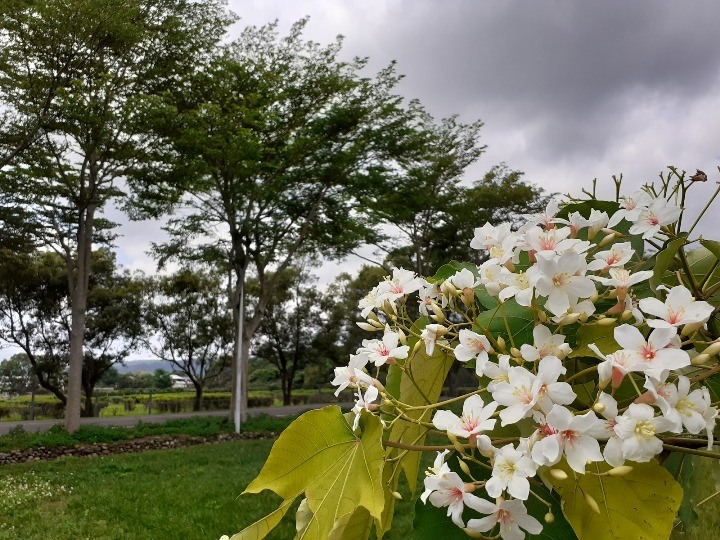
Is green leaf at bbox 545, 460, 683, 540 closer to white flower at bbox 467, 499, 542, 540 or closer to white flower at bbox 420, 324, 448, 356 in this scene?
white flower at bbox 467, 499, 542, 540

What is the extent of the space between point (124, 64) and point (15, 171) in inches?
138

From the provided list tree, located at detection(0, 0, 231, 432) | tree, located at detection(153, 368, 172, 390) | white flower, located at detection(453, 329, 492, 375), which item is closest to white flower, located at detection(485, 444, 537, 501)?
white flower, located at detection(453, 329, 492, 375)

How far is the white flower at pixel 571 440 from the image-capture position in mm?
444

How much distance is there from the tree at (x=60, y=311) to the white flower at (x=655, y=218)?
21491mm

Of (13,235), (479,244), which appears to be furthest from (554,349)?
(13,235)

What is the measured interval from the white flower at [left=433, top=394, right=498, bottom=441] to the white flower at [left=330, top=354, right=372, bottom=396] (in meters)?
0.10

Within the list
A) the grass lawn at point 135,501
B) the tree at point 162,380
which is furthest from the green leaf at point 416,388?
the tree at point 162,380

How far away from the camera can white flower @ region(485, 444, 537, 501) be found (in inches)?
17.8

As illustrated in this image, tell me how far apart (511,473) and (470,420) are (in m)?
0.05

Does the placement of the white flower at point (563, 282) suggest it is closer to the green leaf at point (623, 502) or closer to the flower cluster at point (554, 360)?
the flower cluster at point (554, 360)

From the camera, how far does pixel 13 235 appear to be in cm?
1513

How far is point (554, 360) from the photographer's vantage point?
467 millimetres

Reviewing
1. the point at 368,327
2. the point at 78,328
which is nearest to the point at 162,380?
the point at 78,328

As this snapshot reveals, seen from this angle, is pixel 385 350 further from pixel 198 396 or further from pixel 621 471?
pixel 198 396
